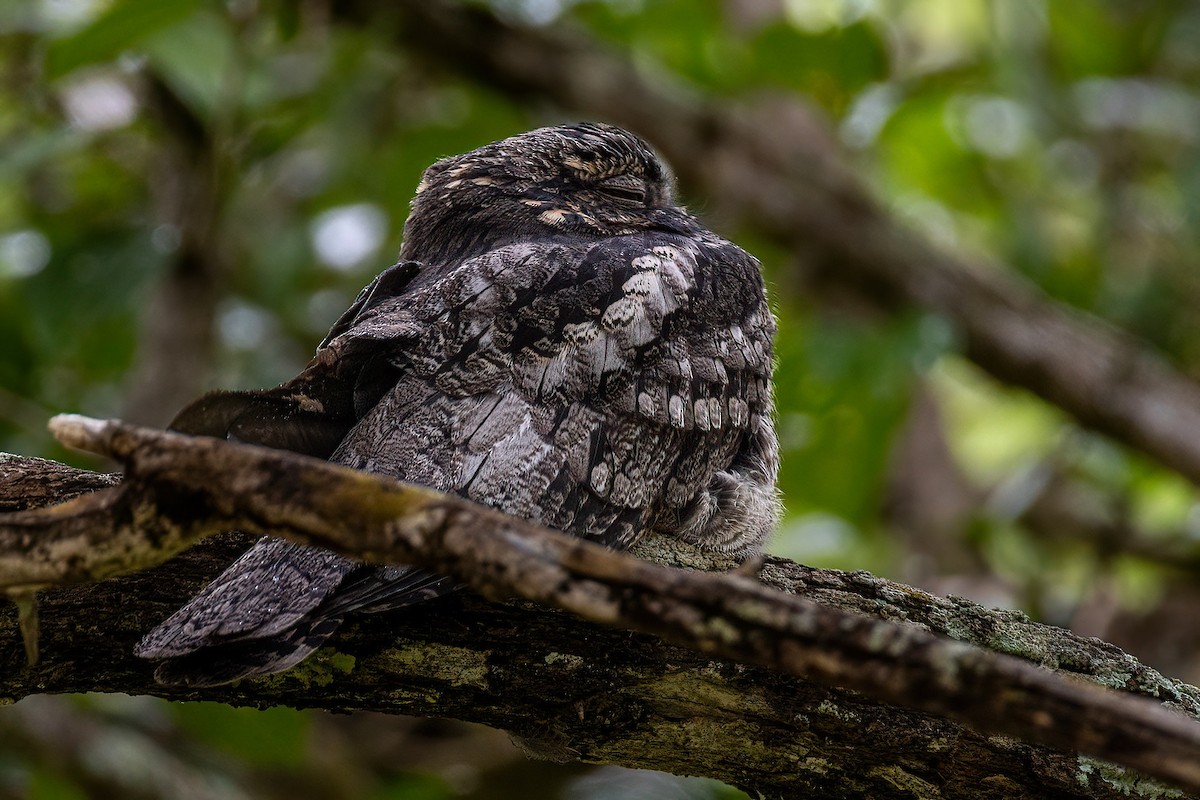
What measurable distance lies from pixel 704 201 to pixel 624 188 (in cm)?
77

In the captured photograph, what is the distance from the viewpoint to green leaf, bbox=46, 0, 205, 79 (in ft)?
10.5

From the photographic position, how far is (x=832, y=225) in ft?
Result: 17.5

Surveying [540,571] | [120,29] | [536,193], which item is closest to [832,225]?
[536,193]

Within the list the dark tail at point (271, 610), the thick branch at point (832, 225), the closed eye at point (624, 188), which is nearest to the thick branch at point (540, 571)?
the dark tail at point (271, 610)

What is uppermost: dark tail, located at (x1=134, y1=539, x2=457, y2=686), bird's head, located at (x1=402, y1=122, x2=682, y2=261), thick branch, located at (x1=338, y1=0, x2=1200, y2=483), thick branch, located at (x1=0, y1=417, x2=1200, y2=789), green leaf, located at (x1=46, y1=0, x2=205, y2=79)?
thick branch, located at (x1=338, y1=0, x2=1200, y2=483)

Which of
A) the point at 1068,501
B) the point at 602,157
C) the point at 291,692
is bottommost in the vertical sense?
the point at 291,692

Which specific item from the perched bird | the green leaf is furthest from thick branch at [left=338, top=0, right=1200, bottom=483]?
the perched bird

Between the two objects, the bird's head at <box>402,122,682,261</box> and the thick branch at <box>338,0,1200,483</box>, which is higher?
the thick branch at <box>338,0,1200,483</box>

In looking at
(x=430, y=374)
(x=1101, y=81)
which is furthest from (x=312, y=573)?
(x=1101, y=81)

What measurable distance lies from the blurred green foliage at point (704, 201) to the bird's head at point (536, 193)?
0.61m

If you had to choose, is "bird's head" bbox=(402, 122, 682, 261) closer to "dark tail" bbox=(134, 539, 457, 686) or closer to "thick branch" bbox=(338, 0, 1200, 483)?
"dark tail" bbox=(134, 539, 457, 686)

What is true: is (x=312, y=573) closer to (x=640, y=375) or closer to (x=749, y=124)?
(x=640, y=375)

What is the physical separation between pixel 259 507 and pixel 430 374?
2.81ft

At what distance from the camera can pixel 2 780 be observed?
399 centimetres
